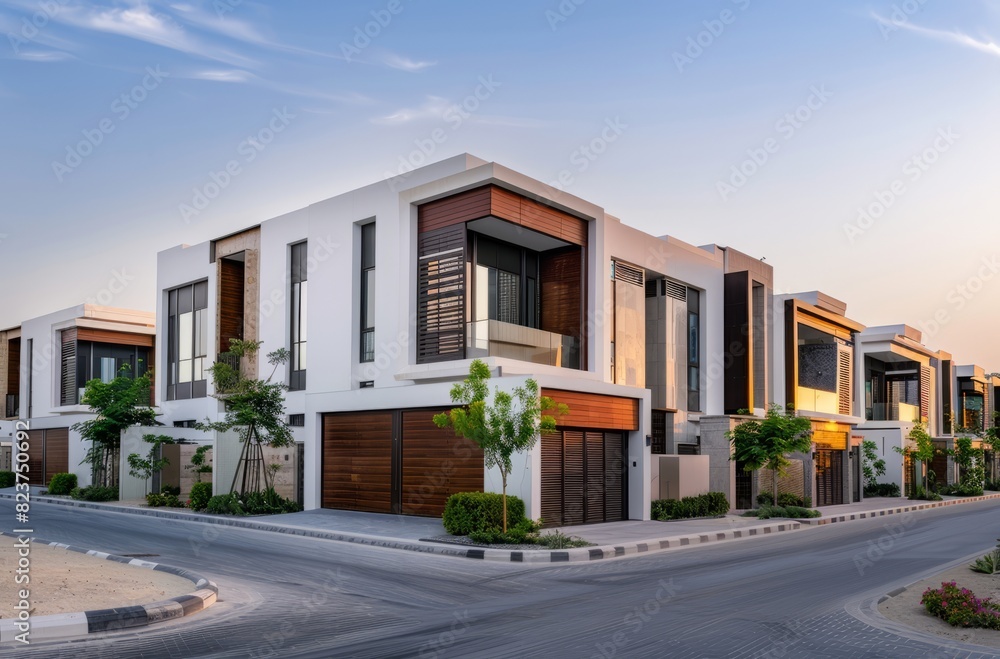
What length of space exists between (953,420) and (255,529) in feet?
172

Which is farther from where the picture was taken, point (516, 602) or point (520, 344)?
point (520, 344)

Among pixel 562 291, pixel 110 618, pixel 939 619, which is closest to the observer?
pixel 110 618

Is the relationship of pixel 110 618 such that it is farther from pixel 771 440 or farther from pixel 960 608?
pixel 771 440

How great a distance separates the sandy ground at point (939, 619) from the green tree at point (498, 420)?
26.4 feet

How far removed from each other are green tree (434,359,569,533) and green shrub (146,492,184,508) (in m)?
12.8

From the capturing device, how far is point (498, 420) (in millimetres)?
18641

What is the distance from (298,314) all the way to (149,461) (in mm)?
7362

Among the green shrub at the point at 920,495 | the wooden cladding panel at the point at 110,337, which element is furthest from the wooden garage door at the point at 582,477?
the wooden cladding panel at the point at 110,337

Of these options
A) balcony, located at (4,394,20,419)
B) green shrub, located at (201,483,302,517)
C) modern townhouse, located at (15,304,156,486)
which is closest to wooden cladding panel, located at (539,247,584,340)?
green shrub, located at (201,483,302,517)

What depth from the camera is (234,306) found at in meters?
33.1

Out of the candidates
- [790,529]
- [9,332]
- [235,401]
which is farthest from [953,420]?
[9,332]

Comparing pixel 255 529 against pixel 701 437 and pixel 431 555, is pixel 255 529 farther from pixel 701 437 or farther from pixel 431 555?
pixel 701 437

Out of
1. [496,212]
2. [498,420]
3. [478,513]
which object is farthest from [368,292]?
[478,513]

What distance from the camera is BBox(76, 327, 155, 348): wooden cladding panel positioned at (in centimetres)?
4197
